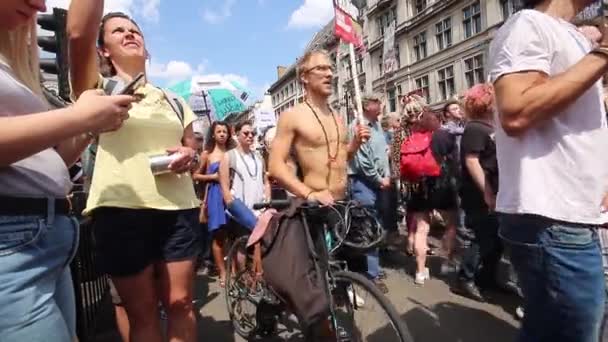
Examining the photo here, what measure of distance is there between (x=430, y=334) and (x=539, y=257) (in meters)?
2.10

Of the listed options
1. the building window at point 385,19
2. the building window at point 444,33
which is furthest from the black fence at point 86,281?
the building window at point 385,19

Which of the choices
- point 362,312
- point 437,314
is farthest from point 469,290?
point 362,312

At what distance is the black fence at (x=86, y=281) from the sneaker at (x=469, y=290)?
3.06 meters

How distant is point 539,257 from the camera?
4.61ft

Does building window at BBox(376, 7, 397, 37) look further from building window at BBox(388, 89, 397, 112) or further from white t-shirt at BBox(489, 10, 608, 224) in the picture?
white t-shirt at BBox(489, 10, 608, 224)

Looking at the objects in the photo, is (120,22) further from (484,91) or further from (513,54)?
(484,91)

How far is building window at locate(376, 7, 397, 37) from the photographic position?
120ft

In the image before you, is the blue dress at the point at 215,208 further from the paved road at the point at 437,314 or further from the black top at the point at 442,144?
the black top at the point at 442,144

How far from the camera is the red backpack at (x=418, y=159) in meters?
4.91

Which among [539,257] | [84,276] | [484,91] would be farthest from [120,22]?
[484,91]

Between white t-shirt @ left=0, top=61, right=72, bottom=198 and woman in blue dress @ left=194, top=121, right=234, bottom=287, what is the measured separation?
12.4 ft

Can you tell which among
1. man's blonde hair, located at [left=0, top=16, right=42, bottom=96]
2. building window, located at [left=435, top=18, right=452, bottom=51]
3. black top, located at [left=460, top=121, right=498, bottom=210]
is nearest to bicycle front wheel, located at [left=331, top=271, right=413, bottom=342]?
black top, located at [left=460, top=121, right=498, bottom=210]

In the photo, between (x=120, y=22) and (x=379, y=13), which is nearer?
(x=120, y=22)

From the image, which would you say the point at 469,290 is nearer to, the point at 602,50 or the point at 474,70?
the point at 602,50
